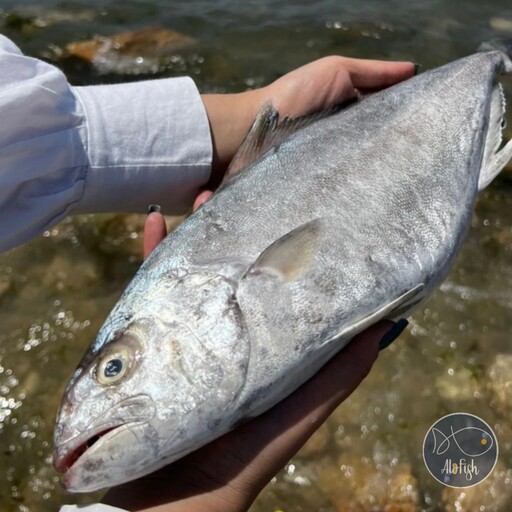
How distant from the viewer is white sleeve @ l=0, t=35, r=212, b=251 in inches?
104

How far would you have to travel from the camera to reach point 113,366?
6.97 ft

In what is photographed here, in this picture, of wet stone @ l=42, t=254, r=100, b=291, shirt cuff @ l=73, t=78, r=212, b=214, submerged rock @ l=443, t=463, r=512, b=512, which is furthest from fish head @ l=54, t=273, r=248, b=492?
wet stone @ l=42, t=254, r=100, b=291

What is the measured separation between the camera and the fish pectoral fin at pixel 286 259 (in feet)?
7.43

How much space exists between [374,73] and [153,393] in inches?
101

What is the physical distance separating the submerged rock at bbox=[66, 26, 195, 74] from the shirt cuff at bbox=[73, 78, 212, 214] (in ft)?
15.0

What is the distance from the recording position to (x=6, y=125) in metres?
2.56

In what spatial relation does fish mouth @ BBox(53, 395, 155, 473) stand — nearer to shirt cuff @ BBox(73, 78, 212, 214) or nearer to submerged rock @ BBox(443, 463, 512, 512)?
shirt cuff @ BBox(73, 78, 212, 214)

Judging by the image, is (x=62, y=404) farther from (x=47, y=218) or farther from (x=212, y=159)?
(x=212, y=159)

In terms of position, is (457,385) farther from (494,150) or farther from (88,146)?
(88,146)

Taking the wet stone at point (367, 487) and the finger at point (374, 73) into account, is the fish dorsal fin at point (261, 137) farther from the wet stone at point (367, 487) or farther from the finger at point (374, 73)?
the wet stone at point (367, 487)

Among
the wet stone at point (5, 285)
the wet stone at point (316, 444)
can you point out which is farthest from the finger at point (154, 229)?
the wet stone at point (5, 285)

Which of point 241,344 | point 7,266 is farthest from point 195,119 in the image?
point 7,266

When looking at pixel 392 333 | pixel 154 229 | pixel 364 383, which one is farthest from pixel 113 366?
pixel 364 383

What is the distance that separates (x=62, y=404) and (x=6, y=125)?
120 centimetres
